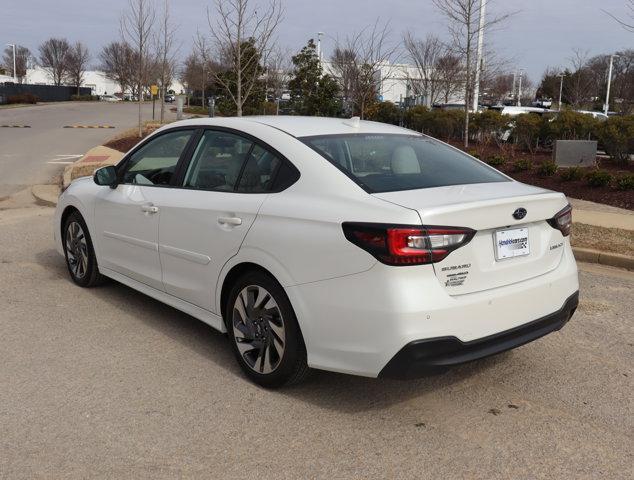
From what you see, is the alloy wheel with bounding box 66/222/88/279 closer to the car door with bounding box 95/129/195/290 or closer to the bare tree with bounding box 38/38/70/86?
the car door with bounding box 95/129/195/290

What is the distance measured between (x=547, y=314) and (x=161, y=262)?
8.57 ft

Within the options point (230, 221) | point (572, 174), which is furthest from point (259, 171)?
point (572, 174)

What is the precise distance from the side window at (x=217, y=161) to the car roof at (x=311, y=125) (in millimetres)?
120

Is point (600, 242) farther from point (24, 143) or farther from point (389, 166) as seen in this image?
point (24, 143)

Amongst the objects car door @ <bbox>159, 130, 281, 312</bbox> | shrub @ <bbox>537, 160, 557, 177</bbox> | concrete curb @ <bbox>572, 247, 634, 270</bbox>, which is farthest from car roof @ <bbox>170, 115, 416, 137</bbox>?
shrub @ <bbox>537, 160, 557, 177</bbox>

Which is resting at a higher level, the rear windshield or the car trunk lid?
the rear windshield

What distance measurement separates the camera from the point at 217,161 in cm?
443

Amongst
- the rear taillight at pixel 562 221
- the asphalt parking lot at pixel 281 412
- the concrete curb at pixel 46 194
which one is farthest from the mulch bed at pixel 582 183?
the concrete curb at pixel 46 194

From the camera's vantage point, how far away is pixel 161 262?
466 cm

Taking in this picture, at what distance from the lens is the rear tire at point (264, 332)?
3.64 m

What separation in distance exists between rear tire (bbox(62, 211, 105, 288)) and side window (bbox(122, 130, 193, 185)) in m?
0.88

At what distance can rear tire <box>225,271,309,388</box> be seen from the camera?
12.0 feet

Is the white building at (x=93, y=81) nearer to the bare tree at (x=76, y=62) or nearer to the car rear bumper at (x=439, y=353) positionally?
the bare tree at (x=76, y=62)

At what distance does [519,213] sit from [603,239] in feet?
15.5
